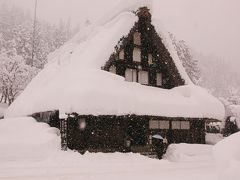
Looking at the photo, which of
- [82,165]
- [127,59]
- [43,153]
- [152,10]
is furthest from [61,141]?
[152,10]

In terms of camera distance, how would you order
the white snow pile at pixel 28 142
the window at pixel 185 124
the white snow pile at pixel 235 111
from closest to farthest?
the white snow pile at pixel 28 142
the window at pixel 185 124
the white snow pile at pixel 235 111

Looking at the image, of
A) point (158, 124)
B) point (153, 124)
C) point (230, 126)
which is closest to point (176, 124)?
point (158, 124)

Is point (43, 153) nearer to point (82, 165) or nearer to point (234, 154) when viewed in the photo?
point (82, 165)

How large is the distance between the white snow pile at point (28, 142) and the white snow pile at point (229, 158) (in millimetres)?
9687

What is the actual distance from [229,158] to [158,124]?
13.8 meters

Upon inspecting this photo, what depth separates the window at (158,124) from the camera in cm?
2002

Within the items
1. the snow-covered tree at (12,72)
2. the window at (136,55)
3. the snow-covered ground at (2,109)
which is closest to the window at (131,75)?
the window at (136,55)

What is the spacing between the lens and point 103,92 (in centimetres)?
1638

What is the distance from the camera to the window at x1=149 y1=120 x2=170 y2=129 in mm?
20016

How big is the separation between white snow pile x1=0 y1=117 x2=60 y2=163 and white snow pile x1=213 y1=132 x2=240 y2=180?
9687 millimetres

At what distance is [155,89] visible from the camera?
21016mm

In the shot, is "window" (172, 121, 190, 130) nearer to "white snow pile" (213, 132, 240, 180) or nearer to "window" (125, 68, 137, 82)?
"window" (125, 68, 137, 82)

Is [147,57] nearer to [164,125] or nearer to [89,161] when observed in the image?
[164,125]

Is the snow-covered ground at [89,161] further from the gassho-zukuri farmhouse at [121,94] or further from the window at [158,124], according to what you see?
the window at [158,124]
